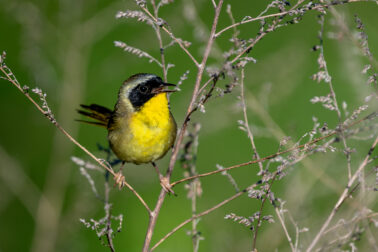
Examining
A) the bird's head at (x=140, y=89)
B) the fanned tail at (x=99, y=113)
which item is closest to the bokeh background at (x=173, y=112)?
the fanned tail at (x=99, y=113)

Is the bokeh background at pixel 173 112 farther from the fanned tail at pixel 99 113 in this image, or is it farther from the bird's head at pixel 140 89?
the bird's head at pixel 140 89

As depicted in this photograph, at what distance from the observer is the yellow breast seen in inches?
114

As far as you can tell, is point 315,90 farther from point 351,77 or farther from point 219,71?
point 219,71

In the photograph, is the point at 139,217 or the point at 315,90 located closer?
the point at 139,217

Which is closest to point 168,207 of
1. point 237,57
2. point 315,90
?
point 315,90

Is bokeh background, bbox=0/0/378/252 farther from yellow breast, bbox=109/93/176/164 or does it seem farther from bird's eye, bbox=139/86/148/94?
bird's eye, bbox=139/86/148/94

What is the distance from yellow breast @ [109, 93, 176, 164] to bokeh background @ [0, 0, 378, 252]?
15 centimetres

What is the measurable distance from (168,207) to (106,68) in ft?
3.98

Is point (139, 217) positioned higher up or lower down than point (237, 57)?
lower down

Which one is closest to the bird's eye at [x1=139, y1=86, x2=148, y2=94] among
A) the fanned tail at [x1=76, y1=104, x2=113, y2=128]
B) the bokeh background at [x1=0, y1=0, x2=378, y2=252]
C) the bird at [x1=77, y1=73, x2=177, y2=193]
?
the bird at [x1=77, y1=73, x2=177, y2=193]

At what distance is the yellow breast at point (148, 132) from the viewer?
9.53 feet

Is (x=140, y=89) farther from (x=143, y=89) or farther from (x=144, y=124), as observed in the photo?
(x=144, y=124)

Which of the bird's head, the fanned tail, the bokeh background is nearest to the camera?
the bokeh background

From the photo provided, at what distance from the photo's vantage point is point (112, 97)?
196 inches
